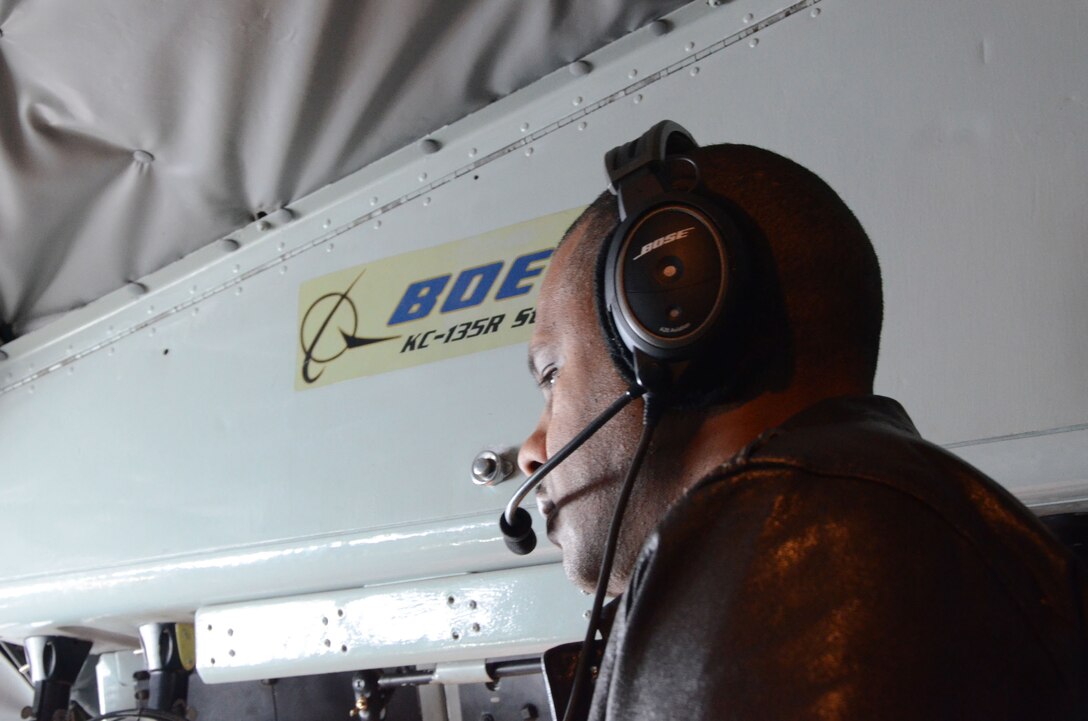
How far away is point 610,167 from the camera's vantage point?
97cm

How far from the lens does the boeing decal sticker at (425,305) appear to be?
69.0 inches

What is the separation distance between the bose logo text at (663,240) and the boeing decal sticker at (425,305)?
849mm

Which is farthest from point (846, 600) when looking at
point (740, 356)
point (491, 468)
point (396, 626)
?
point (396, 626)

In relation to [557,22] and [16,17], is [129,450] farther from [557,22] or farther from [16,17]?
[557,22]

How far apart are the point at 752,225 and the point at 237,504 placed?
134cm

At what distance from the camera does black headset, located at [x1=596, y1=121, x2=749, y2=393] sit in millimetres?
828

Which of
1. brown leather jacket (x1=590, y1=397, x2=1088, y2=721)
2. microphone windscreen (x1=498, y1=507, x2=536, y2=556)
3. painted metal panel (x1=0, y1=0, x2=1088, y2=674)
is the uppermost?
painted metal panel (x1=0, y1=0, x2=1088, y2=674)

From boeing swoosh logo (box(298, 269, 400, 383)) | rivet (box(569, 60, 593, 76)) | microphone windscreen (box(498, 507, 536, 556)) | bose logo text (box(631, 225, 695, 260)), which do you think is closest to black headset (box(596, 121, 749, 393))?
→ bose logo text (box(631, 225, 695, 260))

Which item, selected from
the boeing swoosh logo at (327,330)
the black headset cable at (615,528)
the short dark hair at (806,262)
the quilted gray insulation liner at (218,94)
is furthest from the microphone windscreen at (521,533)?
the quilted gray insulation liner at (218,94)

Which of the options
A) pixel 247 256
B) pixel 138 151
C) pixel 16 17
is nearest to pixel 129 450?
pixel 247 256

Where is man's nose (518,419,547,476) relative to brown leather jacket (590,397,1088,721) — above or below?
above

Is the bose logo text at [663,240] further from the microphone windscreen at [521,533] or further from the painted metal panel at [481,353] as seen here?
the painted metal panel at [481,353]

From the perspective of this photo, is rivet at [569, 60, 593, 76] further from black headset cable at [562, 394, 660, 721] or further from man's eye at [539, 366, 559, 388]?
Answer: black headset cable at [562, 394, 660, 721]

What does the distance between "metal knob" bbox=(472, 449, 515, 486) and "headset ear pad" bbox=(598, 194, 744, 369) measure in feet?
2.58
